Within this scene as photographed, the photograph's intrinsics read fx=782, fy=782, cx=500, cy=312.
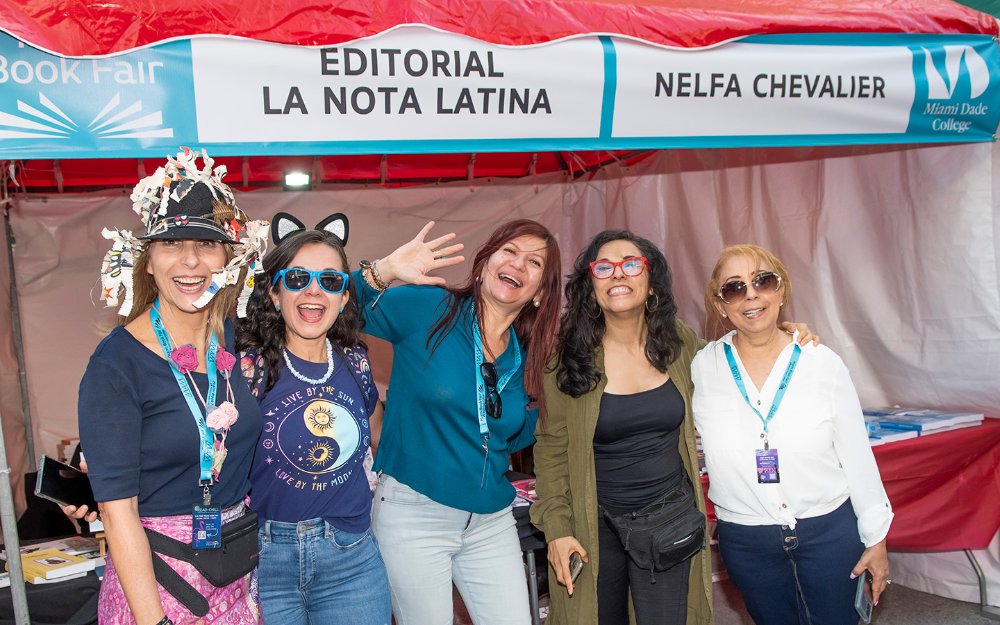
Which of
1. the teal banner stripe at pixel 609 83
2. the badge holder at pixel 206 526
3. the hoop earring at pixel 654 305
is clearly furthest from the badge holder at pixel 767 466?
the badge holder at pixel 206 526

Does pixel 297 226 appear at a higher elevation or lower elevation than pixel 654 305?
higher

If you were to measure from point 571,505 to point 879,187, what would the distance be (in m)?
2.75

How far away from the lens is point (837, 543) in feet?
8.45

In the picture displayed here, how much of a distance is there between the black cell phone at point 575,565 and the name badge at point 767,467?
662 millimetres

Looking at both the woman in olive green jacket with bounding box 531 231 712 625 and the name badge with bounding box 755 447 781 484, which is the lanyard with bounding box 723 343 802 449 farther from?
the woman in olive green jacket with bounding box 531 231 712 625

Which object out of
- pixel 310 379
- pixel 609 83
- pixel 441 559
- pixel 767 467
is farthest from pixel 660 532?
pixel 609 83

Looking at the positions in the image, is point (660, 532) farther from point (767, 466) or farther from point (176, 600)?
point (176, 600)

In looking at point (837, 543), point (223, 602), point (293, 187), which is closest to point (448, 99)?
point (223, 602)

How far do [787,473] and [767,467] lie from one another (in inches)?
2.6

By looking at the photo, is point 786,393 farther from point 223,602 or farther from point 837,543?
point 223,602

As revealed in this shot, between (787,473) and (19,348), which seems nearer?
(787,473)

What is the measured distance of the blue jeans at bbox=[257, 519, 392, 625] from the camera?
213 centimetres

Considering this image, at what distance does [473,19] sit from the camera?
284cm

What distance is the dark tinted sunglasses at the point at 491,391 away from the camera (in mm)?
2482
